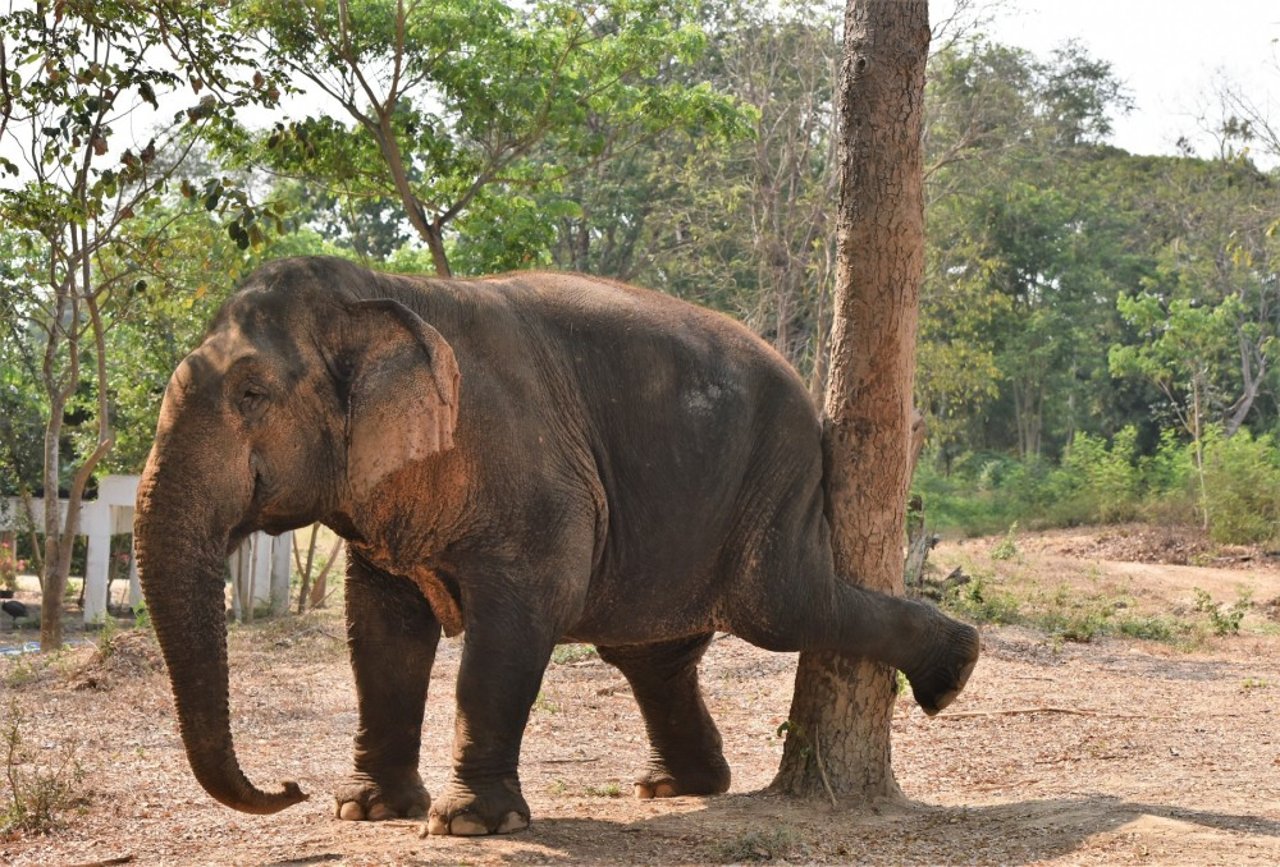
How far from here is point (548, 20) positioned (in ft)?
48.1

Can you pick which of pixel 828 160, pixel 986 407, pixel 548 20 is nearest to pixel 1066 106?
pixel 986 407

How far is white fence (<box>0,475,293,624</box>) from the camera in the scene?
16.8 metres

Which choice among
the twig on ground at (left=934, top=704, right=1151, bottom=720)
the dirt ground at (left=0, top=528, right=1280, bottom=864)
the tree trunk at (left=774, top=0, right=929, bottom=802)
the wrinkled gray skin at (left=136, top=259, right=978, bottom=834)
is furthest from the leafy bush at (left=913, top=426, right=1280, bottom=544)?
the wrinkled gray skin at (left=136, top=259, right=978, bottom=834)

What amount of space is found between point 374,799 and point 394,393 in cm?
172

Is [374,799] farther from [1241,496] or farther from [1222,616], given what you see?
[1241,496]

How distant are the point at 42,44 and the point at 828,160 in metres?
15.6

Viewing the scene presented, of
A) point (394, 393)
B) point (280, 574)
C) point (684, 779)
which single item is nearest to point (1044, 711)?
point (684, 779)

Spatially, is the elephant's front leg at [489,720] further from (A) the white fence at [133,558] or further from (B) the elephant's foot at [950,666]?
(A) the white fence at [133,558]

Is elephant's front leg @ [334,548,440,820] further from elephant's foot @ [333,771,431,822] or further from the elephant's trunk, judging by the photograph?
the elephant's trunk

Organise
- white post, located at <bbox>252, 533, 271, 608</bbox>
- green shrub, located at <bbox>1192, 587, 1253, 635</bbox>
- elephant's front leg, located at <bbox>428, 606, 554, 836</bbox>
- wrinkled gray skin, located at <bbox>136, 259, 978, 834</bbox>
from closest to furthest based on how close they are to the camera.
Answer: wrinkled gray skin, located at <bbox>136, 259, 978, 834</bbox> → elephant's front leg, located at <bbox>428, 606, 554, 836</bbox> → green shrub, located at <bbox>1192, 587, 1253, 635</bbox> → white post, located at <bbox>252, 533, 271, 608</bbox>

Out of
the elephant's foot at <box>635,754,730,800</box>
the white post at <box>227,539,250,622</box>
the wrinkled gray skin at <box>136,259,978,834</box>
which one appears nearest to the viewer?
the wrinkled gray skin at <box>136,259,978,834</box>

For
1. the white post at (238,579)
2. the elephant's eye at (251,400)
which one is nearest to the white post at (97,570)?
the white post at (238,579)

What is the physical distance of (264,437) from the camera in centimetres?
573

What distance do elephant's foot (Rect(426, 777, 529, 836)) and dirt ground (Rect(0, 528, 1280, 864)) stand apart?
71 millimetres
